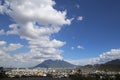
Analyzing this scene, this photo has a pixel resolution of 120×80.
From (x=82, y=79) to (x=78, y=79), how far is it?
450cm

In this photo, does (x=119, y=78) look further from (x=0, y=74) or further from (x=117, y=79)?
(x=0, y=74)

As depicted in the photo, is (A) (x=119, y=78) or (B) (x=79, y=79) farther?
(B) (x=79, y=79)

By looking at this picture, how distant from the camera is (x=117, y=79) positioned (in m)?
124

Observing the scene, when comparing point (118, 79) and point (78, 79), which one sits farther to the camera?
point (78, 79)

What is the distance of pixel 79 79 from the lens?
468 ft

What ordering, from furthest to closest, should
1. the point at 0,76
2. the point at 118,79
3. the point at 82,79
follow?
the point at 0,76
the point at 82,79
the point at 118,79

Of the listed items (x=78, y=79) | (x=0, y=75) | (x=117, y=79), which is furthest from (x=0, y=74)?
(x=117, y=79)

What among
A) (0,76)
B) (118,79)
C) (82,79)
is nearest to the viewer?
(118,79)

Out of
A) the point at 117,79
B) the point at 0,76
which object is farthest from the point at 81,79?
the point at 0,76

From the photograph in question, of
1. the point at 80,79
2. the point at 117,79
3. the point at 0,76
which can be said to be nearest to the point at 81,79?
the point at 80,79

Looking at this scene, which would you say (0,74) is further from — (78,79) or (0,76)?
(78,79)

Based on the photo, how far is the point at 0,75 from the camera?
154750mm

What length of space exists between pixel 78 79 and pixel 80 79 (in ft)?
10.9

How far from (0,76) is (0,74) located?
2770 millimetres
